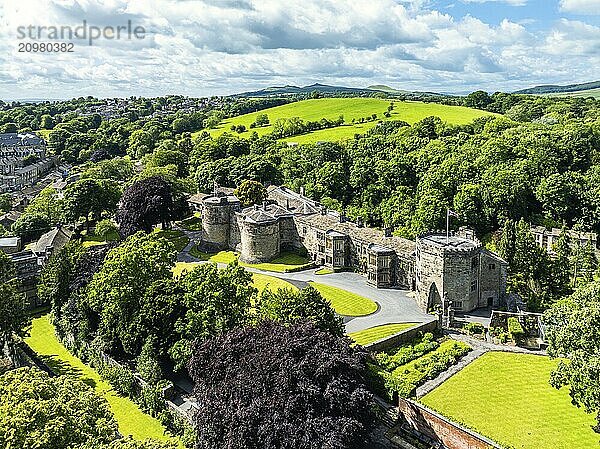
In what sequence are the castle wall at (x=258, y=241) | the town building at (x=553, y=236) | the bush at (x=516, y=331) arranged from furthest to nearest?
the town building at (x=553, y=236) → the castle wall at (x=258, y=241) → the bush at (x=516, y=331)

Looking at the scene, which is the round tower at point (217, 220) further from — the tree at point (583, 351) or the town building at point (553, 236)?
the tree at point (583, 351)

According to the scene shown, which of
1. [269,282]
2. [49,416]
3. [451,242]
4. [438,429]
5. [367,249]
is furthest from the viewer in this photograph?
[269,282]

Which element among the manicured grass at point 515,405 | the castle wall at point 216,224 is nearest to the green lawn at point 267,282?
the castle wall at point 216,224

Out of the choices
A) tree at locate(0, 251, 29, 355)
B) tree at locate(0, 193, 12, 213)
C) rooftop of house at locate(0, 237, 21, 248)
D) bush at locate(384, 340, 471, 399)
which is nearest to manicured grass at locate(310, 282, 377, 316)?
bush at locate(384, 340, 471, 399)

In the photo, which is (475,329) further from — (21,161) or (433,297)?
(21,161)

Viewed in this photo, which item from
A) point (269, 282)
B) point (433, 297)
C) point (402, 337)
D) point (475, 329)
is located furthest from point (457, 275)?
point (269, 282)

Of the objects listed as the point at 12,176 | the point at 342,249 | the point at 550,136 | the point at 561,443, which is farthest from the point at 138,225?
the point at 12,176

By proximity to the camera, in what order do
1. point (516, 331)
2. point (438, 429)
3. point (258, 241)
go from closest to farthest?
point (438, 429) → point (516, 331) → point (258, 241)

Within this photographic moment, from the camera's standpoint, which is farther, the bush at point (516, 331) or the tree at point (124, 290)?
the bush at point (516, 331)
